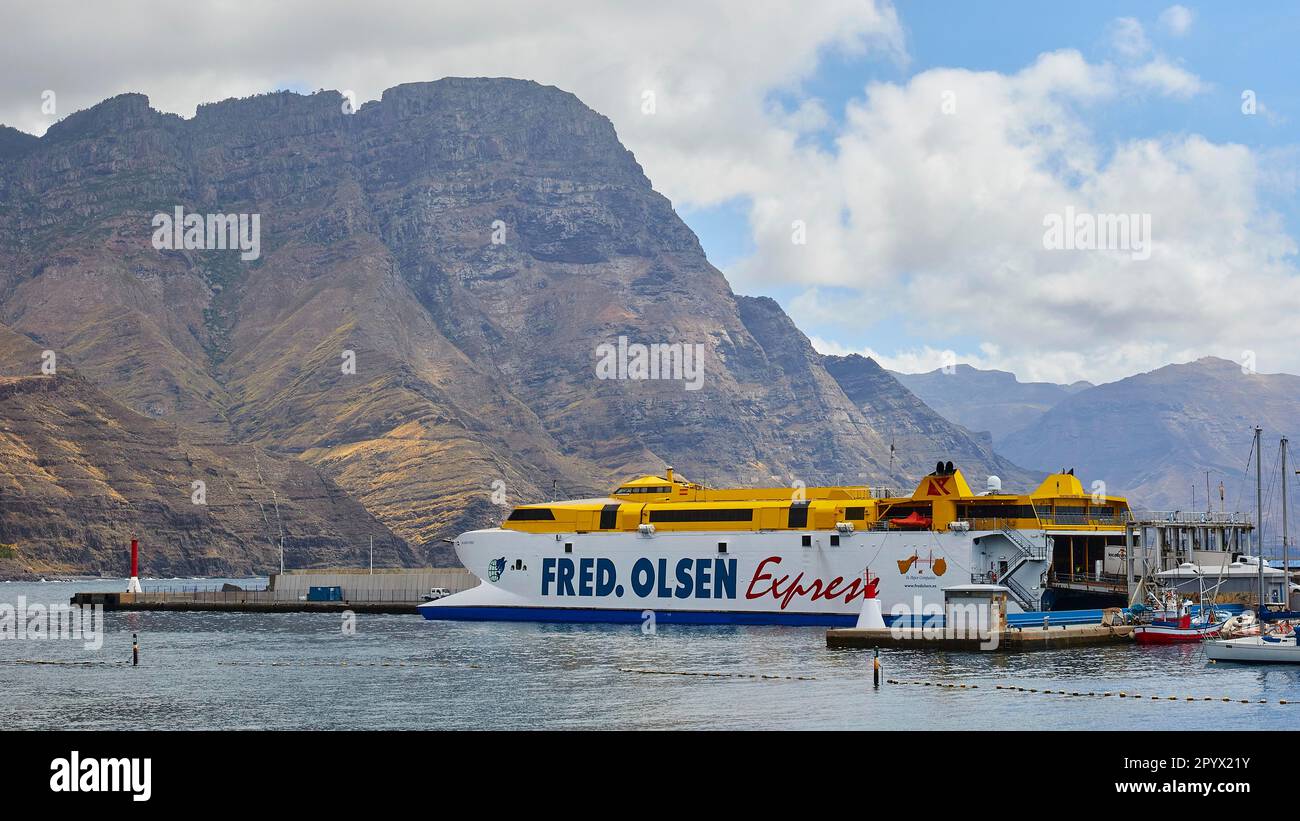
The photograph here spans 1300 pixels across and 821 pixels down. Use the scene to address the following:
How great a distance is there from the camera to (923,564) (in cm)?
8512

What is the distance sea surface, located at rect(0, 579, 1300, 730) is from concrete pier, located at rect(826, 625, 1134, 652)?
1.30 meters

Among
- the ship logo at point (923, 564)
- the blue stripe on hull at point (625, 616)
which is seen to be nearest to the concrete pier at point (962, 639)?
the ship logo at point (923, 564)

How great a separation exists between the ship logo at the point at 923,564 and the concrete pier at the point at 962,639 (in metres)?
8.56

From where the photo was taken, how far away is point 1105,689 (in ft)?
188

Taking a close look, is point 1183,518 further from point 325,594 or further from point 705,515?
point 325,594

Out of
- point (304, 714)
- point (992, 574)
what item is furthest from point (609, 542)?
point (304, 714)

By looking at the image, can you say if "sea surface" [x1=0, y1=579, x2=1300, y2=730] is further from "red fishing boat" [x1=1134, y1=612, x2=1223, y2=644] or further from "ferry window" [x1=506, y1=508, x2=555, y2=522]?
"ferry window" [x1=506, y1=508, x2=555, y2=522]

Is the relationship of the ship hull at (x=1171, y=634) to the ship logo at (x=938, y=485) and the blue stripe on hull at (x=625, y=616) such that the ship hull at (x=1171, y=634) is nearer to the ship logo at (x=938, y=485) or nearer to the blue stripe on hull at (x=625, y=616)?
the ship logo at (x=938, y=485)

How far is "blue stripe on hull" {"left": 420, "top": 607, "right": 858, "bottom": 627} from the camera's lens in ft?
290

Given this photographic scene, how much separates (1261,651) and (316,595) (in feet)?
299

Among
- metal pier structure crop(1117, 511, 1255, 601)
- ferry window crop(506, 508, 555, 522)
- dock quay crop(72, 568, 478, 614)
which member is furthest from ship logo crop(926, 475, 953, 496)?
dock quay crop(72, 568, 478, 614)
